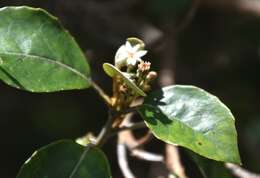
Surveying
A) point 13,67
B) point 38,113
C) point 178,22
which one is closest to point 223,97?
point 178,22

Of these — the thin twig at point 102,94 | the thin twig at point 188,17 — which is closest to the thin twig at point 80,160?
the thin twig at point 102,94

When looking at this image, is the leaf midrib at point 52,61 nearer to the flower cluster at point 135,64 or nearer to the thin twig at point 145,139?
the flower cluster at point 135,64

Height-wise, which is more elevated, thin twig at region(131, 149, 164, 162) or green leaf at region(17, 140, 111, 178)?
green leaf at region(17, 140, 111, 178)

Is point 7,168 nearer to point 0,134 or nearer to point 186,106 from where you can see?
point 0,134

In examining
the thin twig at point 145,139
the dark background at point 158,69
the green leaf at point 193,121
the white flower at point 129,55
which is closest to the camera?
the green leaf at point 193,121

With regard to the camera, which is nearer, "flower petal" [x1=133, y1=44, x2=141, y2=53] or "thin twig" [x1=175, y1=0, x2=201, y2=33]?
"flower petal" [x1=133, y1=44, x2=141, y2=53]

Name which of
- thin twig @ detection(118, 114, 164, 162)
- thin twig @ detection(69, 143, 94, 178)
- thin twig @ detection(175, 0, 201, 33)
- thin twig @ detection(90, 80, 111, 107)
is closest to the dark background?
thin twig @ detection(175, 0, 201, 33)

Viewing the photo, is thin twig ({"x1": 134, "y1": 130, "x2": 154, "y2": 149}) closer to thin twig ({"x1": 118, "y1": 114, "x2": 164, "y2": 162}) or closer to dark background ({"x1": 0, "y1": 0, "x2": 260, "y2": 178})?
thin twig ({"x1": 118, "y1": 114, "x2": 164, "y2": 162})
